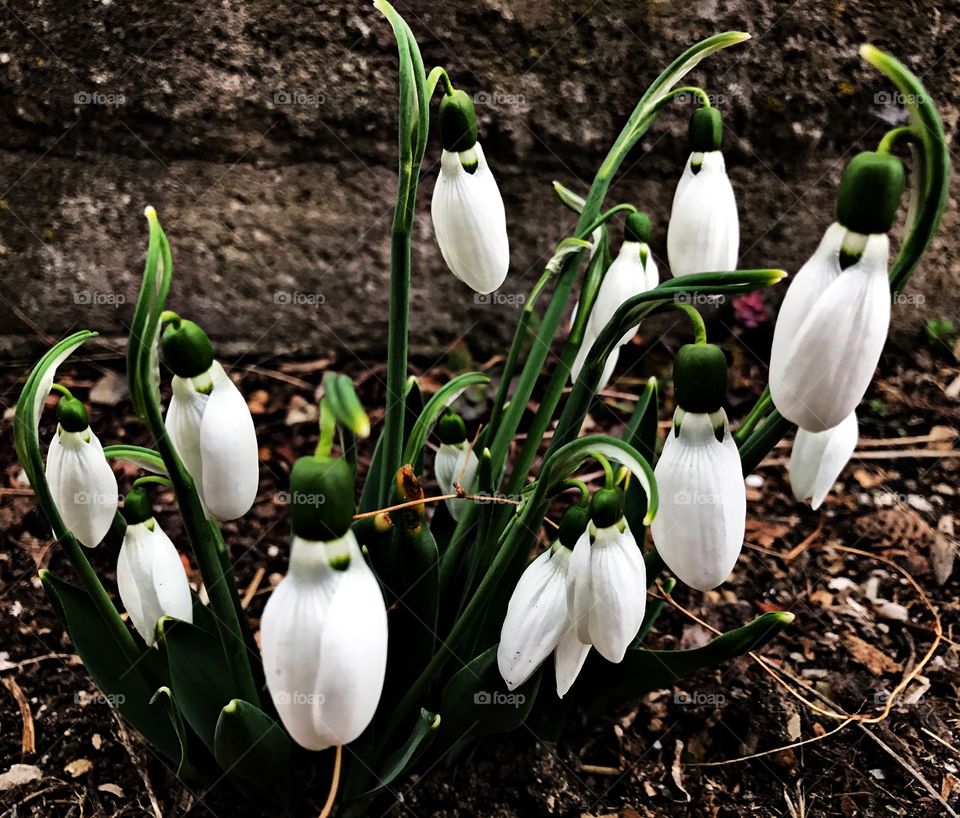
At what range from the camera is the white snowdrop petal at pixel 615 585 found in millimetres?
950

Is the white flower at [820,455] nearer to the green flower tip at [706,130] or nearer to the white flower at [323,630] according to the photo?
the green flower tip at [706,130]

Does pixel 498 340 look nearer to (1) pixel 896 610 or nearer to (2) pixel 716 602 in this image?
(2) pixel 716 602

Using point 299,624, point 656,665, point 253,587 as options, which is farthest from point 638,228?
point 253,587

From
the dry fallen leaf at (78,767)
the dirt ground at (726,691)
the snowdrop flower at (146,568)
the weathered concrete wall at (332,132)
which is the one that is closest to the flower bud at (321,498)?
the snowdrop flower at (146,568)

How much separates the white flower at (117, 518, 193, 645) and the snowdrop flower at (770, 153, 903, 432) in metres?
0.76

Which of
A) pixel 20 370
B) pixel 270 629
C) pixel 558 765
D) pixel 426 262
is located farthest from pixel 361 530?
pixel 20 370

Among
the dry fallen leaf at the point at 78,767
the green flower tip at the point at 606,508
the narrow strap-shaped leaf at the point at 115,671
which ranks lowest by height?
the dry fallen leaf at the point at 78,767

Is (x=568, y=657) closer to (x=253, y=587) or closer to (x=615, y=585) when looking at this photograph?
(x=615, y=585)

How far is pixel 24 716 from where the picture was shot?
1.53 metres

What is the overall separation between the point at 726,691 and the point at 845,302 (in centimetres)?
97

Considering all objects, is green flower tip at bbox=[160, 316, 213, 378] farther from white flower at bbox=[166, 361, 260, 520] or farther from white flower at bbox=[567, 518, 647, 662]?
white flower at bbox=[567, 518, 647, 662]

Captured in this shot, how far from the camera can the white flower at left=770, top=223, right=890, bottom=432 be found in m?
0.83

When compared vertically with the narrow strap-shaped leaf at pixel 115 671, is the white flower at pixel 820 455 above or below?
above

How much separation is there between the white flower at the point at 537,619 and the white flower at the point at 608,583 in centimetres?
5
